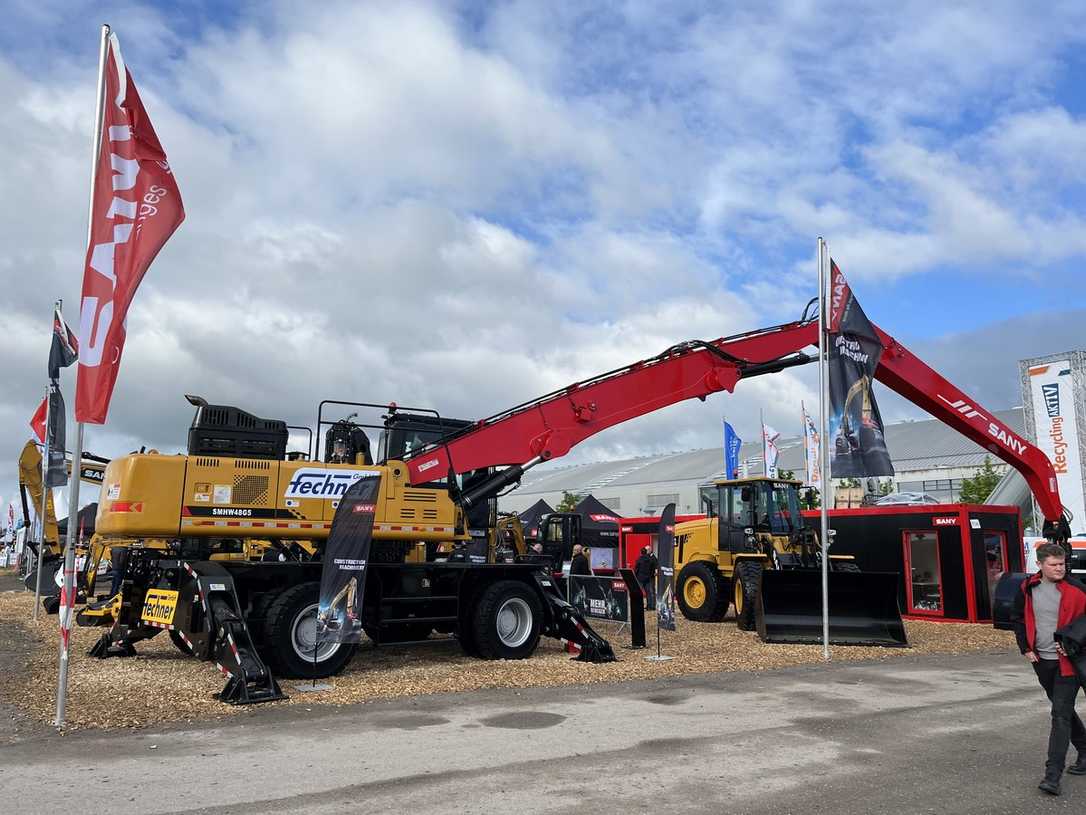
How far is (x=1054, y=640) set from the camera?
18.7 ft

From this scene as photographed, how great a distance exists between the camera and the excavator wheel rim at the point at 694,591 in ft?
54.4

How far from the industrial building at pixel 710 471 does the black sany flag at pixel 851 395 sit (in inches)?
1153

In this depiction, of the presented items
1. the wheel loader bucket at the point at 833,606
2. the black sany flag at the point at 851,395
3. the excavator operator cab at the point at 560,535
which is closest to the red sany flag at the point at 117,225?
the black sany flag at the point at 851,395

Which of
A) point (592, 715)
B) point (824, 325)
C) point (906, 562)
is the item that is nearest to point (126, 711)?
point (592, 715)

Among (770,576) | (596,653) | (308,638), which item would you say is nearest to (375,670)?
(308,638)

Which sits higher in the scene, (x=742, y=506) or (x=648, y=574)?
(x=742, y=506)

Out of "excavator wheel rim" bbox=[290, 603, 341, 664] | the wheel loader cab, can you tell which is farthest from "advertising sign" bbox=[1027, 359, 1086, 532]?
"excavator wheel rim" bbox=[290, 603, 341, 664]

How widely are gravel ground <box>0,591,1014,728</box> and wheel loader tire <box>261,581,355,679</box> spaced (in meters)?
0.18

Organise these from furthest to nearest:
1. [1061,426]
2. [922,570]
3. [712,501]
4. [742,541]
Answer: [1061,426] < [922,570] < [712,501] < [742,541]

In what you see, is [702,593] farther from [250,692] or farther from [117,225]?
[117,225]

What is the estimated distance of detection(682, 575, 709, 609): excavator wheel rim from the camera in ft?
54.4

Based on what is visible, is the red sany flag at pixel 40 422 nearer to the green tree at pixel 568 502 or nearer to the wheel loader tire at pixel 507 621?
the wheel loader tire at pixel 507 621

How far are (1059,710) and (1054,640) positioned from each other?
1.45ft

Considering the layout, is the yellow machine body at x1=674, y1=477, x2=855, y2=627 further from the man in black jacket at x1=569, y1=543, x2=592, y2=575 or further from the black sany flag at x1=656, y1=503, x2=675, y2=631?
the black sany flag at x1=656, y1=503, x2=675, y2=631
